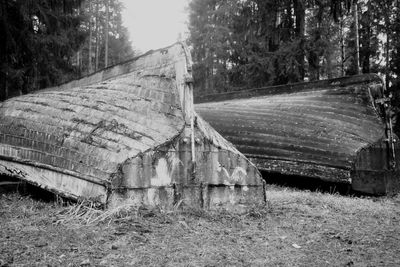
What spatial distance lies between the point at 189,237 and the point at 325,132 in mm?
3662

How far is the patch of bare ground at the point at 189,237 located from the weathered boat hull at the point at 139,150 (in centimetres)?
21

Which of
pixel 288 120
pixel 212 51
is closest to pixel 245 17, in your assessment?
pixel 212 51

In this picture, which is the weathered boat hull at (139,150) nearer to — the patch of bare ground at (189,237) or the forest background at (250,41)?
the patch of bare ground at (189,237)

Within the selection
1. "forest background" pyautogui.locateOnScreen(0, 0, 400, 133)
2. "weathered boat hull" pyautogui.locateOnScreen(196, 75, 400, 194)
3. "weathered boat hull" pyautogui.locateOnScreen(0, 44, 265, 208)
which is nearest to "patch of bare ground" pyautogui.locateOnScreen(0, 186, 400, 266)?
"weathered boat hull" pyautogui.locateOnScreen(0, 44, 265, 208)

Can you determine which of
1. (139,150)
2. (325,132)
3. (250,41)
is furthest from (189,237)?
(250,41)

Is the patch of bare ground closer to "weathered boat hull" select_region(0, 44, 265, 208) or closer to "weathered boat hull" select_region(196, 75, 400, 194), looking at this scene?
"weathered boat hull" select_region(0, 44, 265, 208)

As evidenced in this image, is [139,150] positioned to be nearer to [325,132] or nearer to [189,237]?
[189,237]

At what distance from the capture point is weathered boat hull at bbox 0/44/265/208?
351 cm

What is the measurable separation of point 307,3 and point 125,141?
9.31m

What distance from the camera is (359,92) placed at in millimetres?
6125

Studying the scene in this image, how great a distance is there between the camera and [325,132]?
585 cm

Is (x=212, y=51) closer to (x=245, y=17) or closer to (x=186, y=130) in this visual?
(x=245, y=17)

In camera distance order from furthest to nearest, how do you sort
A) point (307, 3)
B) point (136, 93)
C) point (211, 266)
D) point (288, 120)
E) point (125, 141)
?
point (307, 3) → point (288, 120) → point (136, 93) → point (125, 141) → point (211, 266)

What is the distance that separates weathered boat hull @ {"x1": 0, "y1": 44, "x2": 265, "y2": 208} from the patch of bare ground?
21cm
